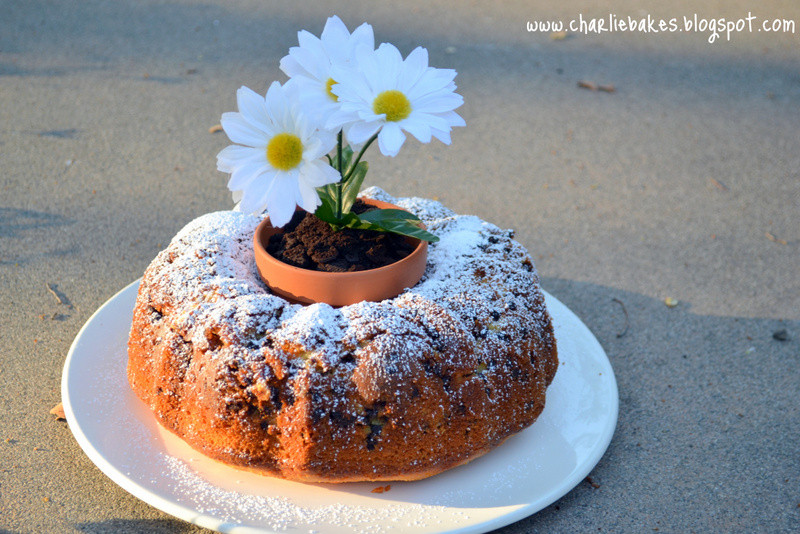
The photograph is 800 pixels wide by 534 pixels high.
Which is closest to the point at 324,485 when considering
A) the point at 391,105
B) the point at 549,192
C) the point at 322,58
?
the point at 391,105

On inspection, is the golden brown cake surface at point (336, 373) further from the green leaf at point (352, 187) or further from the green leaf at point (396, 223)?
the green leaf at point (352, 187)

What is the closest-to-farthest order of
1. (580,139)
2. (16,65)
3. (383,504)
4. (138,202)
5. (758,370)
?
(383,504), (758,370), (138,202), (580,139), (16,65)

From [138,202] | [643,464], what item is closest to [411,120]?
[643,464]

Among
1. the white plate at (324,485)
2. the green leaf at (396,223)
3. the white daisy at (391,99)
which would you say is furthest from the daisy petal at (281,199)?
the white plate at (324,485)

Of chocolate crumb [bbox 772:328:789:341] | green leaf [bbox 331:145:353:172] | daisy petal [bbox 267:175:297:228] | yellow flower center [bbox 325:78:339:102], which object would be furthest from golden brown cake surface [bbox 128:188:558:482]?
chocolate crumb [bbox 772:328:789:341]

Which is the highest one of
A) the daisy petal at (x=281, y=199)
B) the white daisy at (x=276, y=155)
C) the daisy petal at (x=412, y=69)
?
the daisy petal at (x=412, y=69)

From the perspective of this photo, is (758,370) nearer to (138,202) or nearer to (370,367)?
(370,367)
